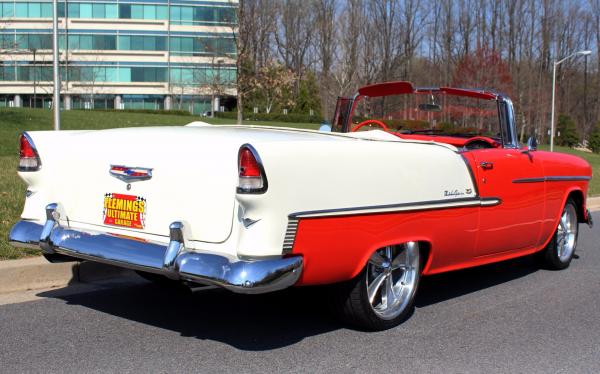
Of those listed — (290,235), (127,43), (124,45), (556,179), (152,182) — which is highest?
(127,43)

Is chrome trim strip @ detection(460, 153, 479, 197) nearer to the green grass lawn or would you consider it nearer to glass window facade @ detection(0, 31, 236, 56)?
the green grass lawn

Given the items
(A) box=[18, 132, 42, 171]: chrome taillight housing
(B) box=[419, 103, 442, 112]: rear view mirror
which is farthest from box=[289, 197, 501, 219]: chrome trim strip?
(A) box=[18, 132, 42, 171]: chrome taillight housing

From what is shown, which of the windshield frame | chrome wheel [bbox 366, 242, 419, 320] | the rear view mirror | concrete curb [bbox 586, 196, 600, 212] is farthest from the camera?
concrete curb [bbox 586, 196, 600, 212]

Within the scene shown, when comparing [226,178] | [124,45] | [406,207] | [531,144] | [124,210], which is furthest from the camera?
[124,45]

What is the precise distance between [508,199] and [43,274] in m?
3.67

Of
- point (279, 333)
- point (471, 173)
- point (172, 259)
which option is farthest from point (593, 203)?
point (172, 259)

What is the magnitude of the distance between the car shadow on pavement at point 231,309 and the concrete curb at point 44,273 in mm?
209

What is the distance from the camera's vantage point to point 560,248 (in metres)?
7.09

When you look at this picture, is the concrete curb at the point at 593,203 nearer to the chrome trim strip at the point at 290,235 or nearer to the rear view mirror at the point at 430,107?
the rear view mirror at the point at 430,107

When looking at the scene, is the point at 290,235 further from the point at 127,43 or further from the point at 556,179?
the point at 127,43

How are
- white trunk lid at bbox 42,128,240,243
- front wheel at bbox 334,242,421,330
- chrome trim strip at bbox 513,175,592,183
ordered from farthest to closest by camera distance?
1. chrome trim strip at bbox 513,175,592,183
2. front wheel at bbox 334,242,421,330
3. white trunk lid at bbox 42,128,240,243

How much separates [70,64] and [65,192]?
61.2m

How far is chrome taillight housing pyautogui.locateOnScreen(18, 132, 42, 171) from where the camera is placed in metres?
4.77

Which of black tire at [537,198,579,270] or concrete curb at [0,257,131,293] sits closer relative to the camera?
concrete curb at [0,257,131,293]
